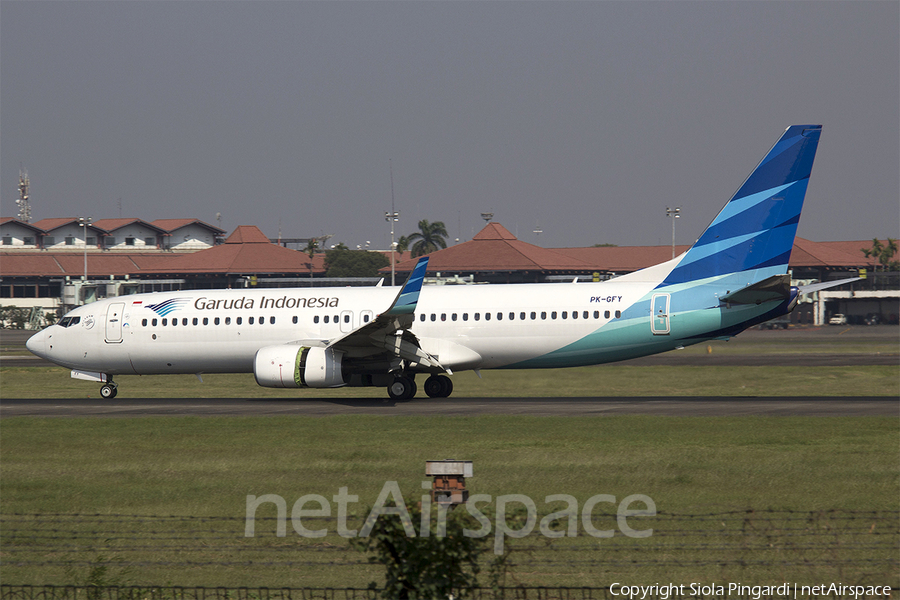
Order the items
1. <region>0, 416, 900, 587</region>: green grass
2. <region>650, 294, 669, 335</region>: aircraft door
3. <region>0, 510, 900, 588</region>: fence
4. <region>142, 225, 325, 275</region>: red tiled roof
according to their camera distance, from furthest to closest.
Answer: <region>142, 225, 325, 275</region>: red tiled roof → <region>650, 294, 669, 335</region>: aircraft door → <region>0, 416, 900, 587</region>: green grass → <region>0, 510, 900, 588</region>: fence

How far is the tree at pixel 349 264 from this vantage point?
121000 millimetres

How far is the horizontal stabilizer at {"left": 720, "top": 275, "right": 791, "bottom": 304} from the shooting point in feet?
81.1

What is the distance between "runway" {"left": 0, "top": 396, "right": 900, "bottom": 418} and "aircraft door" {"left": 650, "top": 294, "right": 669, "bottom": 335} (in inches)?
83.0

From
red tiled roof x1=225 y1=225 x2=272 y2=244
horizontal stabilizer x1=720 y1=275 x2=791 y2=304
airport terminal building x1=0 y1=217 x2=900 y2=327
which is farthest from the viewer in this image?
red tiled roof x1=225 y1=225 x2=272 y2=244

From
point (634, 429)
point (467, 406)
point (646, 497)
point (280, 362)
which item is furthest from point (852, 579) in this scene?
point (280, 362)

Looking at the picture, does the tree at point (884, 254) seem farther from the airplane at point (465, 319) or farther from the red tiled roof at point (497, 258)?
the airplane at point (465, 319)

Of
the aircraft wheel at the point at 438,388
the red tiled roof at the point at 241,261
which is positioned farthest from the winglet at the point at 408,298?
the red tiled roof at the point at 241,261

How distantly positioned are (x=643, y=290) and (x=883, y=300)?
3465 inches

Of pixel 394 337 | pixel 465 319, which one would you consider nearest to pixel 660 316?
pixel 465 319

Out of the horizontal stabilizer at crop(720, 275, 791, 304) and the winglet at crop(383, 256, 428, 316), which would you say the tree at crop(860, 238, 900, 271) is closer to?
the horizontal stabilizer at crop(720, 275, 791, 304)

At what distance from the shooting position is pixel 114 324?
30.0 metres

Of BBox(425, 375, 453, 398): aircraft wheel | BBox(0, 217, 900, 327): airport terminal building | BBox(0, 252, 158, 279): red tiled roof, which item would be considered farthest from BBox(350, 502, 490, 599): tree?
BBox(0, 252, 158, 279): red tiled roof

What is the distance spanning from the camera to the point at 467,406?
25.5 metres

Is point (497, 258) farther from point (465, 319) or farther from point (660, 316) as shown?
point (660, 316)
